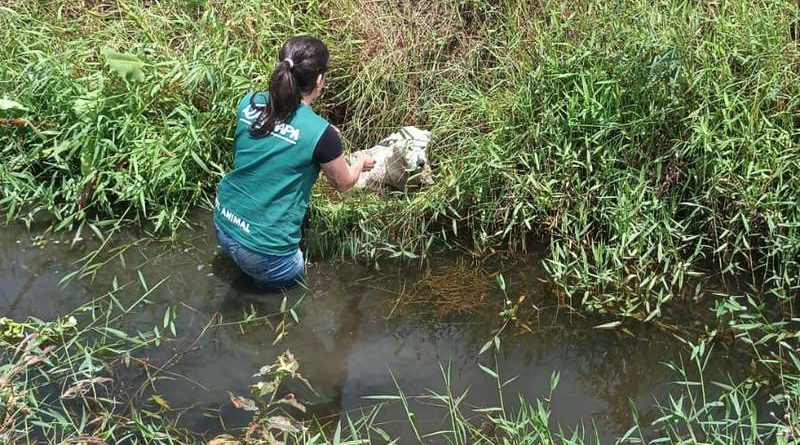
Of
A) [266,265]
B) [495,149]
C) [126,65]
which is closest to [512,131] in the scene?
[495,149]

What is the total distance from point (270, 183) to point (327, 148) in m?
0.34

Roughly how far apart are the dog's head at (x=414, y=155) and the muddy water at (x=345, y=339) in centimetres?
58

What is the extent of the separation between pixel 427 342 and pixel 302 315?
0.67 meters

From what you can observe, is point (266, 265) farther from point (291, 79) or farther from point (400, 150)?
point (400, 150)

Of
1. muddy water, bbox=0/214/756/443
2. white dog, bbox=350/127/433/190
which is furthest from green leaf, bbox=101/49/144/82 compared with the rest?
A: white dog, bbox=350/127/433/190

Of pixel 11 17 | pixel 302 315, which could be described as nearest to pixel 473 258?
pixel 302 315

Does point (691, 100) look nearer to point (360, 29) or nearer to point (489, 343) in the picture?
point (489, 343)

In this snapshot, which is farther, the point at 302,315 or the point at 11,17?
the point at 11,17

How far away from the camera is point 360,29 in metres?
5.91

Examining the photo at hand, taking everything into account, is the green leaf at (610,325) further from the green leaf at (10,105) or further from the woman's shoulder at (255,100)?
the green leaf at (10,105)

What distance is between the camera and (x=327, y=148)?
13.9ft

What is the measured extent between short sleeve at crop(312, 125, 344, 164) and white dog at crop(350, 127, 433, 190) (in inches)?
34.4

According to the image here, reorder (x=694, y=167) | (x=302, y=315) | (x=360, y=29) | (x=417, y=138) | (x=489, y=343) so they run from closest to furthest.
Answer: (x=489, y=343) → (x=302, y=315) → (x=694, y=167) → (x=417, y=138) → (x=360, y=29)

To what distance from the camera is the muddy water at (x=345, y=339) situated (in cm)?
403
